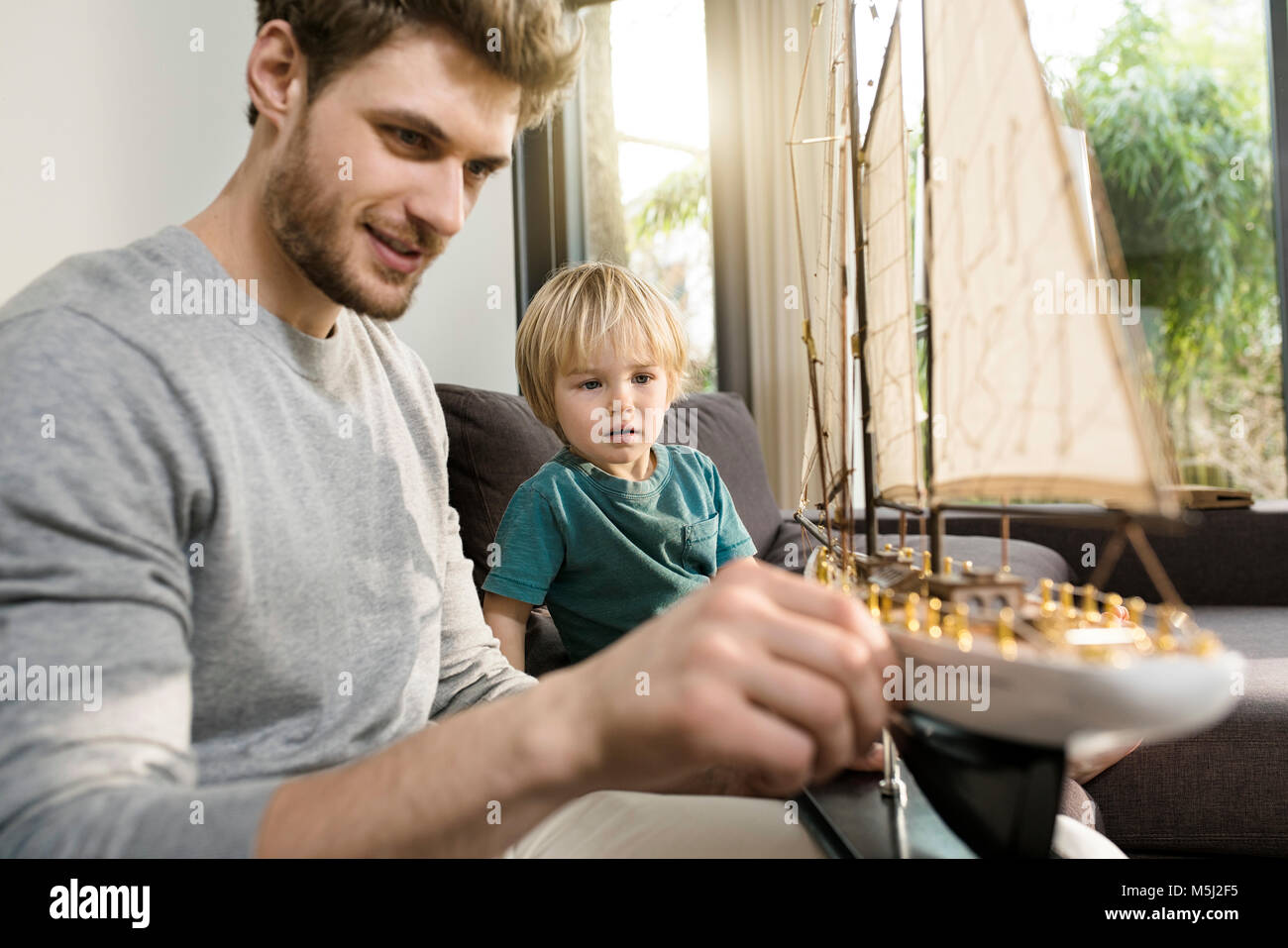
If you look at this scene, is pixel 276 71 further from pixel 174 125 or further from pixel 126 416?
pixel 174 125

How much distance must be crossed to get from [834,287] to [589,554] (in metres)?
0.63

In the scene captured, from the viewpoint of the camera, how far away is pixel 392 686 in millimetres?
731

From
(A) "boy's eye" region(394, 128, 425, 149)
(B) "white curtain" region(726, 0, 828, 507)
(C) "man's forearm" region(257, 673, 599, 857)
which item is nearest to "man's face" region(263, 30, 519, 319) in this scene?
(A) "boy's eye" region(394, 128, 425, 149)

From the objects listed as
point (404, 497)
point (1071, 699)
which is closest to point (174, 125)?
point (404, 497)

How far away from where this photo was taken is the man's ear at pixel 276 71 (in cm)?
71

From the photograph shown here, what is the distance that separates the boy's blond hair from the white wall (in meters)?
0.55

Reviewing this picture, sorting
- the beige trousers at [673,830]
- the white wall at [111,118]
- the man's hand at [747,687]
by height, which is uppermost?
the white wall at [111,118]

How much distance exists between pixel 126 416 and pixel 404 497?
29cm

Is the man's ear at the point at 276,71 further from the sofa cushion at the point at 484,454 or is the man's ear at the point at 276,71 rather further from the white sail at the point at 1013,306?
the sofa cushion at the point at 484,454

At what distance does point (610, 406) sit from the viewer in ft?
4.16

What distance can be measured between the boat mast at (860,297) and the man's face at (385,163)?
0.27 metres

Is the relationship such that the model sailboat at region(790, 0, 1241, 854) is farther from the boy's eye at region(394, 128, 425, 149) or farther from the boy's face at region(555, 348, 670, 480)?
the boy's face at region(555, 348, 670, 480)

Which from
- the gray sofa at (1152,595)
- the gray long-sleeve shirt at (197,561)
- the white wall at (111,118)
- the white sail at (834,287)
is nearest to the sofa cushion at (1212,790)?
the gray sofa at (1152,595)
